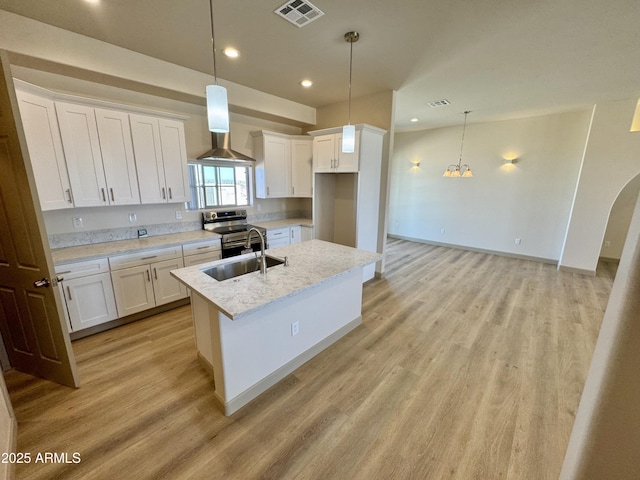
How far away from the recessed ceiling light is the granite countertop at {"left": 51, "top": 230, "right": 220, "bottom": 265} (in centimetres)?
217

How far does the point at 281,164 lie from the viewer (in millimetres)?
4375

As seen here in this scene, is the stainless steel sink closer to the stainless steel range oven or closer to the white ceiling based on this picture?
the stainless steel range oven

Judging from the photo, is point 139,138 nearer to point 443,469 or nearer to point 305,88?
point 305,88

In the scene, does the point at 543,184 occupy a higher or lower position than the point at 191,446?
higher

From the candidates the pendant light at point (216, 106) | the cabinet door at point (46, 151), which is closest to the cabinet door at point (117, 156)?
the cabinet door at point (46, 151)

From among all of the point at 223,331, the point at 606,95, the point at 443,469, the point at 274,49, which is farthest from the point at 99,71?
the point at 606,95

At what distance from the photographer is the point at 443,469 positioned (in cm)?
152

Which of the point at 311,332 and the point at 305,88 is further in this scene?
the point at 305,88

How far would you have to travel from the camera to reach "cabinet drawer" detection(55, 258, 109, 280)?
7.95 ft

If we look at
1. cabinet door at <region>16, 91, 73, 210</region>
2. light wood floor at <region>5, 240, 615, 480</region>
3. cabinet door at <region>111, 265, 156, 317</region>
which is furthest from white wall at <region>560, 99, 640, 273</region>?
cabinet door at <region>16, 91, 73, 210</region>

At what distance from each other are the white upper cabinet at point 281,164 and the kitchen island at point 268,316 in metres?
1.98

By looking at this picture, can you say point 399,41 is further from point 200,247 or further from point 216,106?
point 200,247

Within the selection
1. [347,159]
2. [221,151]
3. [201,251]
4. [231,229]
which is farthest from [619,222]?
[201,251]

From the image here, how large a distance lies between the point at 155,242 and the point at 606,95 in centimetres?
688
